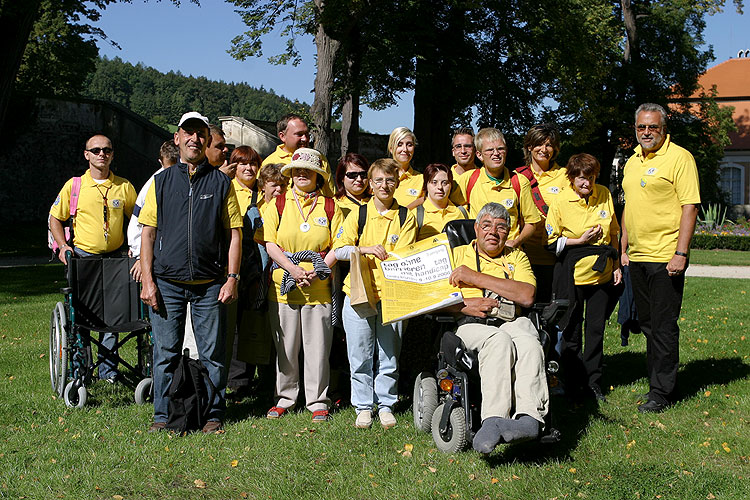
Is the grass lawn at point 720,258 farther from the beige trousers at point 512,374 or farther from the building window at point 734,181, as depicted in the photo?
the building window at point 734,181

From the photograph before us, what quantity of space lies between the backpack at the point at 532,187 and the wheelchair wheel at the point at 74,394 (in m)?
4.01

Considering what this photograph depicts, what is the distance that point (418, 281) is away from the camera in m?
5.62

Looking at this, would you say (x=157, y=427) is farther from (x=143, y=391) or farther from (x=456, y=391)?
(x=456, y=391)

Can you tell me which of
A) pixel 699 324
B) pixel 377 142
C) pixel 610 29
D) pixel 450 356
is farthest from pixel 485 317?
pixel 377 142

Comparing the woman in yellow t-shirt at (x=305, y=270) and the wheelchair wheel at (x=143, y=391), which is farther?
the wheelchair wheel at (x=143, y=391)

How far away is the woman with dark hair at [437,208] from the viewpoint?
6.27 meters

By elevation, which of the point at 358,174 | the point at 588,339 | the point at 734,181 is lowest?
the point at 588,339

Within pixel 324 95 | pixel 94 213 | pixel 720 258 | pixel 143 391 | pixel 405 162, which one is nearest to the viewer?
pixel 143 391

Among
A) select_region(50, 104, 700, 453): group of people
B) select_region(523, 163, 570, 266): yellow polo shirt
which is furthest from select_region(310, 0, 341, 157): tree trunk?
select_region(523, 163, 570, 266): yellow polo shirt

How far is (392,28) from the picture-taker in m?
19.8

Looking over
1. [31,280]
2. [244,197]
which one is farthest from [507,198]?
[31,280]

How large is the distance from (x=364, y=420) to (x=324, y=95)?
913cm

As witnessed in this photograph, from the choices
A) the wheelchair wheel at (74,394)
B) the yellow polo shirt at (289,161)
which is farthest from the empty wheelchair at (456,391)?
the wheelchair wheel at (74,394)

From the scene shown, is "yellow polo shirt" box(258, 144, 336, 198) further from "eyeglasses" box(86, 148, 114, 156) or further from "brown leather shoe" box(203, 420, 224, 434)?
"brown leather shoe" box(203, 420, 224, 434)
